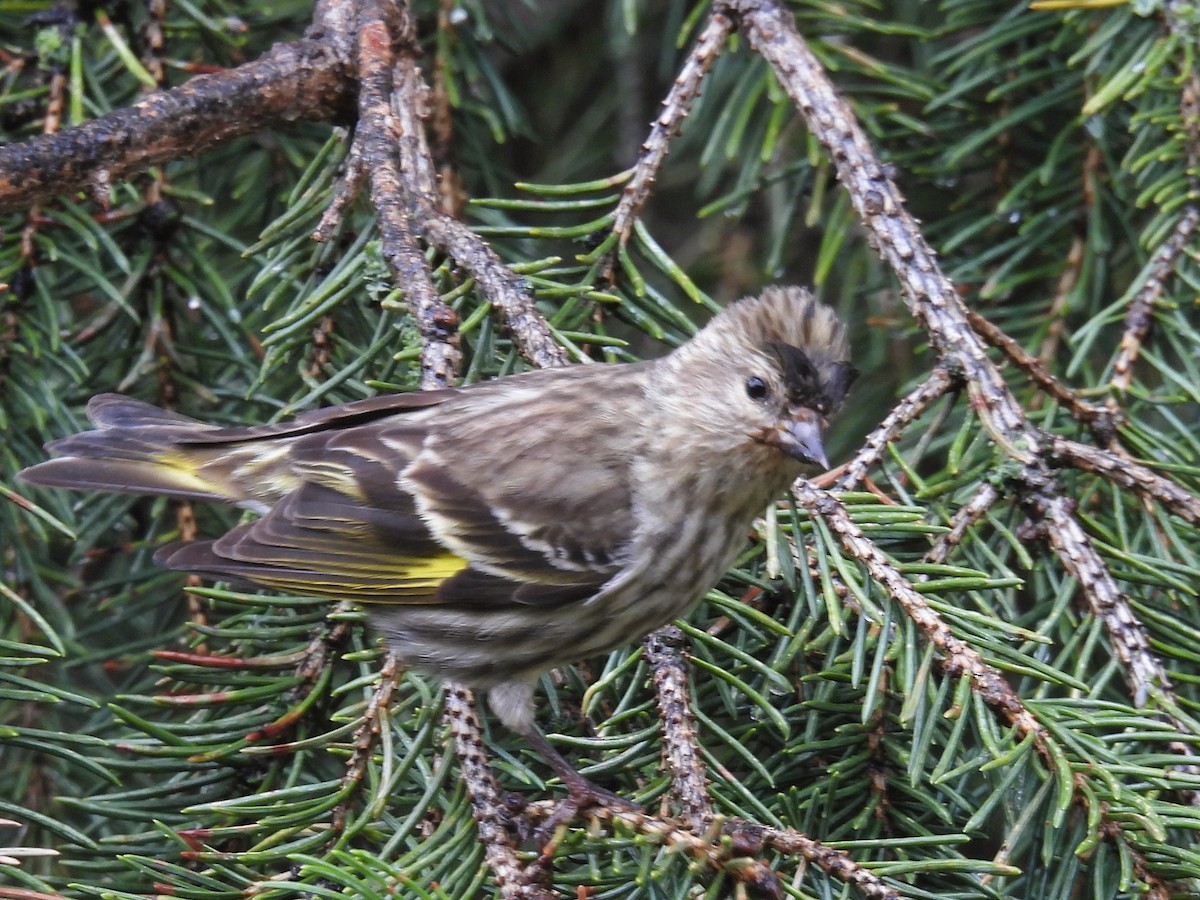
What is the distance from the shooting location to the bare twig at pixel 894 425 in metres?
1.96

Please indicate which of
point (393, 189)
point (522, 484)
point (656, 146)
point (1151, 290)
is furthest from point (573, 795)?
point (1151, 290)

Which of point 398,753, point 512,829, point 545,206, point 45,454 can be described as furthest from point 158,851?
point 545,206

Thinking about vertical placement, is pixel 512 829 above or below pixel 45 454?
below

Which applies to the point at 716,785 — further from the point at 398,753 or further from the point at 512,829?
the point at 398,753

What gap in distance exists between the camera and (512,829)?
167 cm

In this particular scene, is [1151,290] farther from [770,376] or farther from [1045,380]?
[770,376]

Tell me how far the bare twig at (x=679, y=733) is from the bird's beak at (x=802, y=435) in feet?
1.10

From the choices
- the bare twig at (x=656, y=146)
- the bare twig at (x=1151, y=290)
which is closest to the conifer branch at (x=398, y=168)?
the bare twig at (x=656, y=146)

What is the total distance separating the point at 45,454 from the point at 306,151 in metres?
0.83

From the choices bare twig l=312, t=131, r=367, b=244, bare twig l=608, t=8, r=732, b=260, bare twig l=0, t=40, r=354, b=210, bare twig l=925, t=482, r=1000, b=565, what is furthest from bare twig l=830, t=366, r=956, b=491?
bare twig l=0, t=40, r=354, b=210

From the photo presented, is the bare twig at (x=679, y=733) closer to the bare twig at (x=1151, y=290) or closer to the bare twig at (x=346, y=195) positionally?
the bare twig at (x=346, y=195)

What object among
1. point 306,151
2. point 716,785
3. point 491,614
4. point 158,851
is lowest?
point 158,851

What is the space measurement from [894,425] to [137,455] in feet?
4.06

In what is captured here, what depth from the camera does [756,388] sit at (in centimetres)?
209
